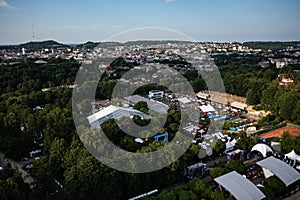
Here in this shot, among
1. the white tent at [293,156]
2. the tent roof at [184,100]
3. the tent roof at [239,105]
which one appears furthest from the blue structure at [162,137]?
the tent roof at [239,105]

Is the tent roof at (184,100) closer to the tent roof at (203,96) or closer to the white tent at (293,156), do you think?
the tent roof at (203,96)

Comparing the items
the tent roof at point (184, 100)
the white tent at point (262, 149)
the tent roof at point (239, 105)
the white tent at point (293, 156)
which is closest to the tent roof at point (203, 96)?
the tent roof at point (184, 100)

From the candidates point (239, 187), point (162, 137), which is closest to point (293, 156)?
point (239, 187)

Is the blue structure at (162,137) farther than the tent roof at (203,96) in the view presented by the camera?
No

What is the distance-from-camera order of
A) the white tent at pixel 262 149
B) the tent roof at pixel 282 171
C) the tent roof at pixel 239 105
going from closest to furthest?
the tent roof at pixel 282 171 → the white tent at pixel 262 149 → the tent roof at pixel 239 105

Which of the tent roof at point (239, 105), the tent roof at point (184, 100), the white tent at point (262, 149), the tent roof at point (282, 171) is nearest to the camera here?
the tent roof at point (282, 171)

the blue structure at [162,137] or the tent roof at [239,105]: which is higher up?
the blue structure at [162,137]

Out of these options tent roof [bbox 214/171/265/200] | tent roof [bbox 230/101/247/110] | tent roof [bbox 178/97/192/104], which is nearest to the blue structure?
tent roof [bbox 214/171/265/200]
